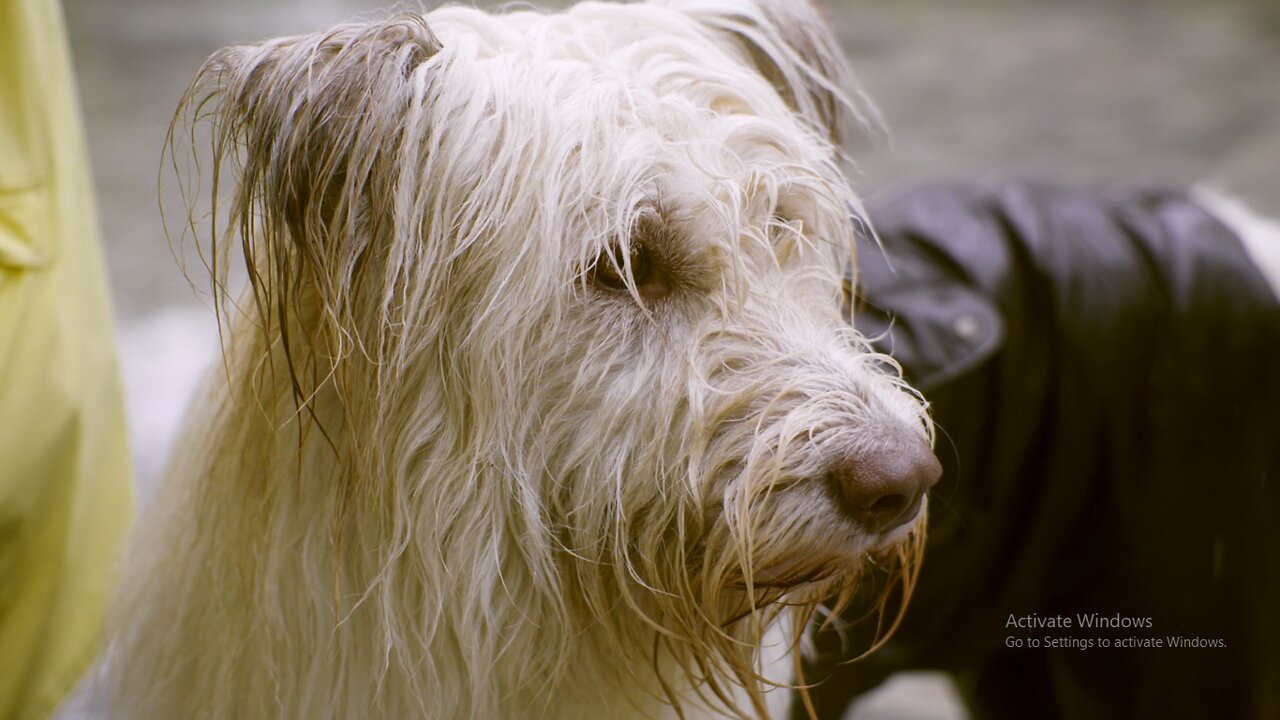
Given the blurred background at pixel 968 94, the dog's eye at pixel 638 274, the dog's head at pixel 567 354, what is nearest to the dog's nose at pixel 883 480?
the dog's head at pixel 567 354

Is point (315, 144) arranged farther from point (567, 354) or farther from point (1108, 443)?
point (1108, 443)

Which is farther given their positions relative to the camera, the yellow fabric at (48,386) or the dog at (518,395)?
→ the yellow fabric at (48,386)

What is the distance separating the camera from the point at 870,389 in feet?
4.39

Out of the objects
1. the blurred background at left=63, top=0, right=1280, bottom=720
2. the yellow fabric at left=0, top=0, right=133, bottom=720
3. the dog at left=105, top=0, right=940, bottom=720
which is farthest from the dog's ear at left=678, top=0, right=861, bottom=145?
the blurred background at left=63, top=0, right=1280, bottom=720

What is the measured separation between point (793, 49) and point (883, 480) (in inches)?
29.6

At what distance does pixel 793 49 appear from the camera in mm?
1708

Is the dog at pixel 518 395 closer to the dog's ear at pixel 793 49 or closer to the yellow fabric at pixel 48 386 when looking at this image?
the dog's ear at pixel 793 49

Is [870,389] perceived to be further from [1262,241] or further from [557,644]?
[1262,241]

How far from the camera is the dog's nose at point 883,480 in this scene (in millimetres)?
1244

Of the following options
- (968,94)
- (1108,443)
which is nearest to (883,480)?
(1108,443)

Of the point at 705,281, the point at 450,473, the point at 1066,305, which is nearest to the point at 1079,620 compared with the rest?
the point at 1066,305

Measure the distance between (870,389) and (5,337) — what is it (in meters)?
1.22

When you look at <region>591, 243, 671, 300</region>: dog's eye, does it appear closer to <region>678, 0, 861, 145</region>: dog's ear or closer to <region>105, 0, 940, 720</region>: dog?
<region>105, 0, 940, 720</region>: dog

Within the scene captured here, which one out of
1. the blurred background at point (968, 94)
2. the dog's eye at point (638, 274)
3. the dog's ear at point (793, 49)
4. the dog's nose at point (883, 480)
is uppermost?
the dog's ear at point (793, 49)
